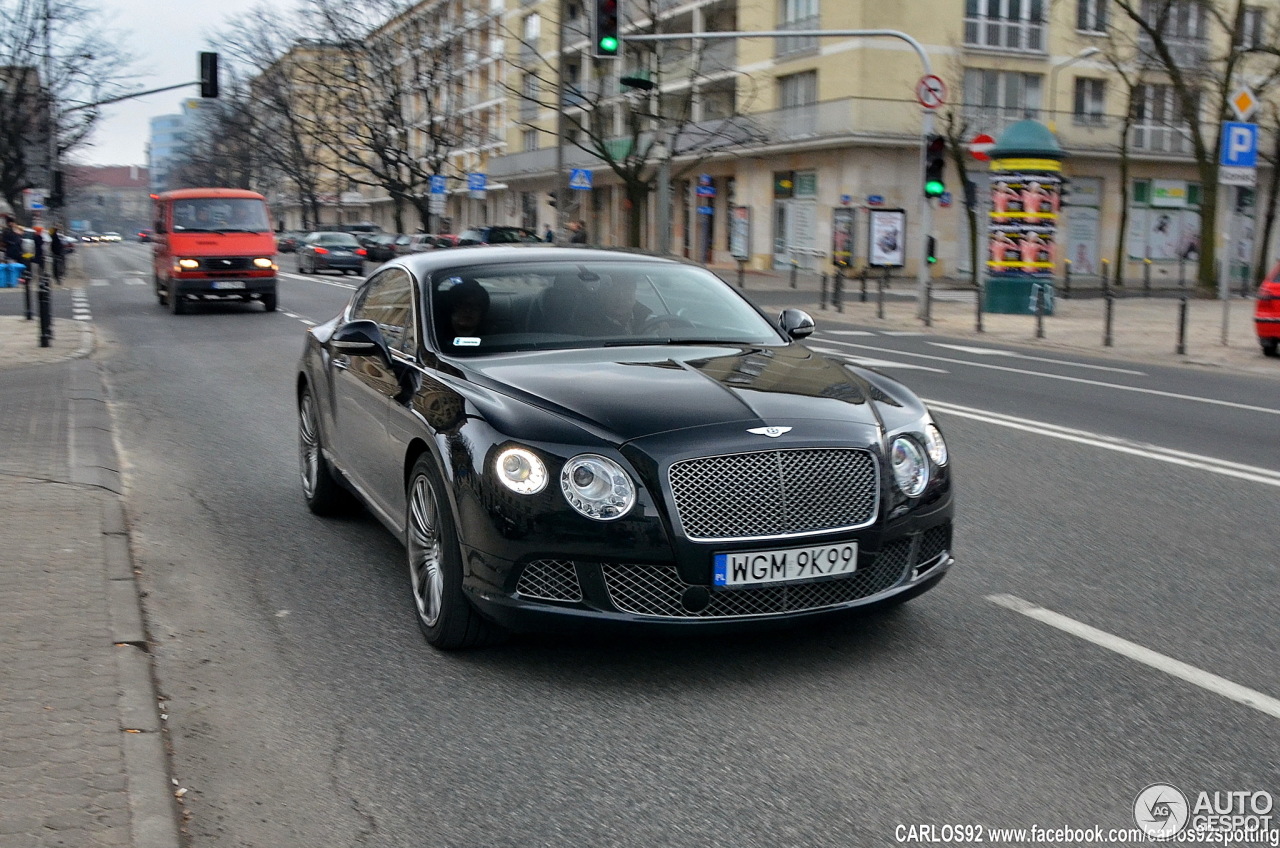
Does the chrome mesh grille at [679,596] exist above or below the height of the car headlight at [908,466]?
below

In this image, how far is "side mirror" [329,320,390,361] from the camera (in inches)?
240

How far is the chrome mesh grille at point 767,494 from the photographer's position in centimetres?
452

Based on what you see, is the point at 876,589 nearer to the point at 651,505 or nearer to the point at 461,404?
the point at 651,505

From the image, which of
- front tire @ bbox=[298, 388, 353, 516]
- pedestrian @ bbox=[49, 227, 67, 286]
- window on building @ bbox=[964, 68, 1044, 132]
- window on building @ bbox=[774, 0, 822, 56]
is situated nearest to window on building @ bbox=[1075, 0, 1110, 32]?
window on building @ bbox=[964, 68, 1044, 132]

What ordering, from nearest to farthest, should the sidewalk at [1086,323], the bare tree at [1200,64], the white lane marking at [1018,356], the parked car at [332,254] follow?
the white lane marking at [1018,356] → the sidewalk at [1086,323] → the bare tree at [1200,64] → the parked car at [332,254]

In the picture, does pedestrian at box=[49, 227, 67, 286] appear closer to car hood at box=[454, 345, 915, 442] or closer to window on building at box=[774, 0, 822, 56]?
window on building at box=[774, 0, 822, 56]

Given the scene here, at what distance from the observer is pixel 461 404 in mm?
5027

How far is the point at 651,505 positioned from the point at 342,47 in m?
60.1

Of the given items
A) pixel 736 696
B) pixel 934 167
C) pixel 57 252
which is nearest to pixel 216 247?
pixel 934 167

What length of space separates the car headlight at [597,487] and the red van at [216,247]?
2283 cm

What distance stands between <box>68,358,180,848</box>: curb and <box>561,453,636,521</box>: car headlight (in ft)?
4.80

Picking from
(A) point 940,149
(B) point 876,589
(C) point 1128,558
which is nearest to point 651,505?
(B) point 876,589

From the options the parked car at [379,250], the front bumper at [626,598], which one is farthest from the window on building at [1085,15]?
the front bumper at [626,598]

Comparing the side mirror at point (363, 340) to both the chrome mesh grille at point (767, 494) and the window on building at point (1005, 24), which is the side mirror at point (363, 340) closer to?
the chrome mesh grille at point (767, 494)
